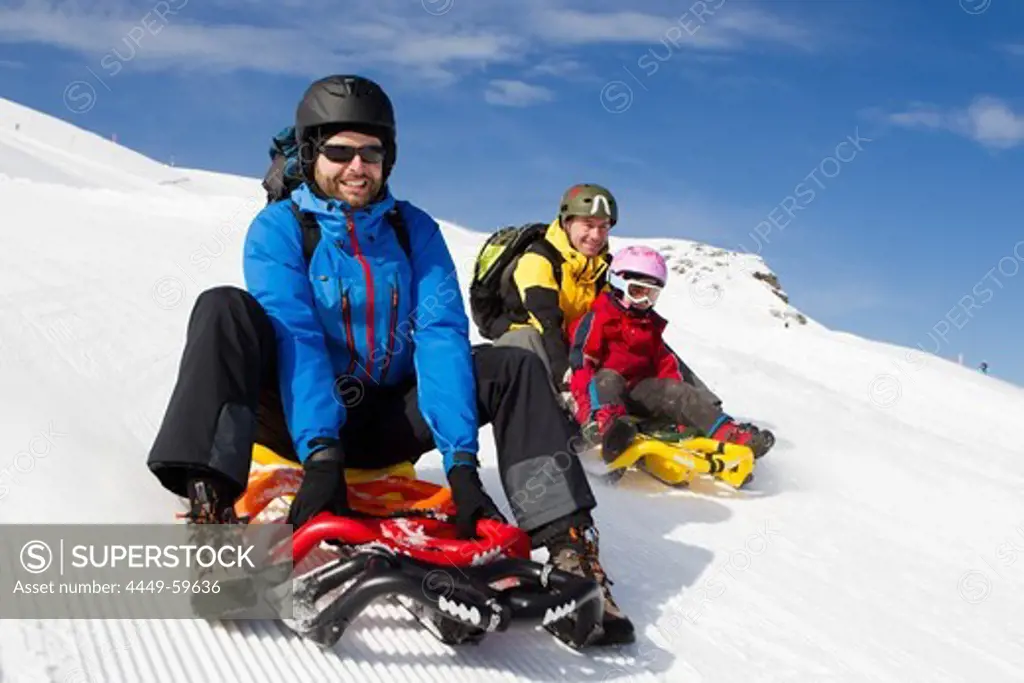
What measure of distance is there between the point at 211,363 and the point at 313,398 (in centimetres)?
38

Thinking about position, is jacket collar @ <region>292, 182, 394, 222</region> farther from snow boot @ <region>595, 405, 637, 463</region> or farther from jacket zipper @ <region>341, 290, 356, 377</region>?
snow boot @ <region>595, 405, 637, 463</region>

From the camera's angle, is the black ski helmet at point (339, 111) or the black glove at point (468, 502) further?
the black ski helmet at point (339, 111)

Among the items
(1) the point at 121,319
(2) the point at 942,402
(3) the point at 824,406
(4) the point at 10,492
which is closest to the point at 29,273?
(1) the point at 121,319

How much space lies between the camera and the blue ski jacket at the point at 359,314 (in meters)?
2.95

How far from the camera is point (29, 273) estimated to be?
591 centimetres

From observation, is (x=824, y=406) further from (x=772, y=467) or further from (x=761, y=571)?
(x=761, y=571)

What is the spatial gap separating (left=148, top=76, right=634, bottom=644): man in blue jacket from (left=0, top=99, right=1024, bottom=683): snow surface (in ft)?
1.27

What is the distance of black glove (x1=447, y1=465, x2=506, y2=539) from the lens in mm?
2924

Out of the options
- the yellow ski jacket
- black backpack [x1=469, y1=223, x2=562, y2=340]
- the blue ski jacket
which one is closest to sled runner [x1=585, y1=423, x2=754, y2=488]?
the yellow ski jacket

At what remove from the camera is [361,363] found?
3277 millimetres

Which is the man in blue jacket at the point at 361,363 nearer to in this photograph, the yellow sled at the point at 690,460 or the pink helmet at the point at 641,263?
the yellow sled at the point at 690,460

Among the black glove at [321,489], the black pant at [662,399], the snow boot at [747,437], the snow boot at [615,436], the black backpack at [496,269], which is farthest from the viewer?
the black backpack at [496,269]

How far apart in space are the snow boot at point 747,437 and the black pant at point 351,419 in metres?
2.33

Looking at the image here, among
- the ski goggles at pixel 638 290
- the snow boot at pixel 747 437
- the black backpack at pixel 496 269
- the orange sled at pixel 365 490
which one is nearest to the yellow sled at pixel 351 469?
the orange sled at pixel 365 490
